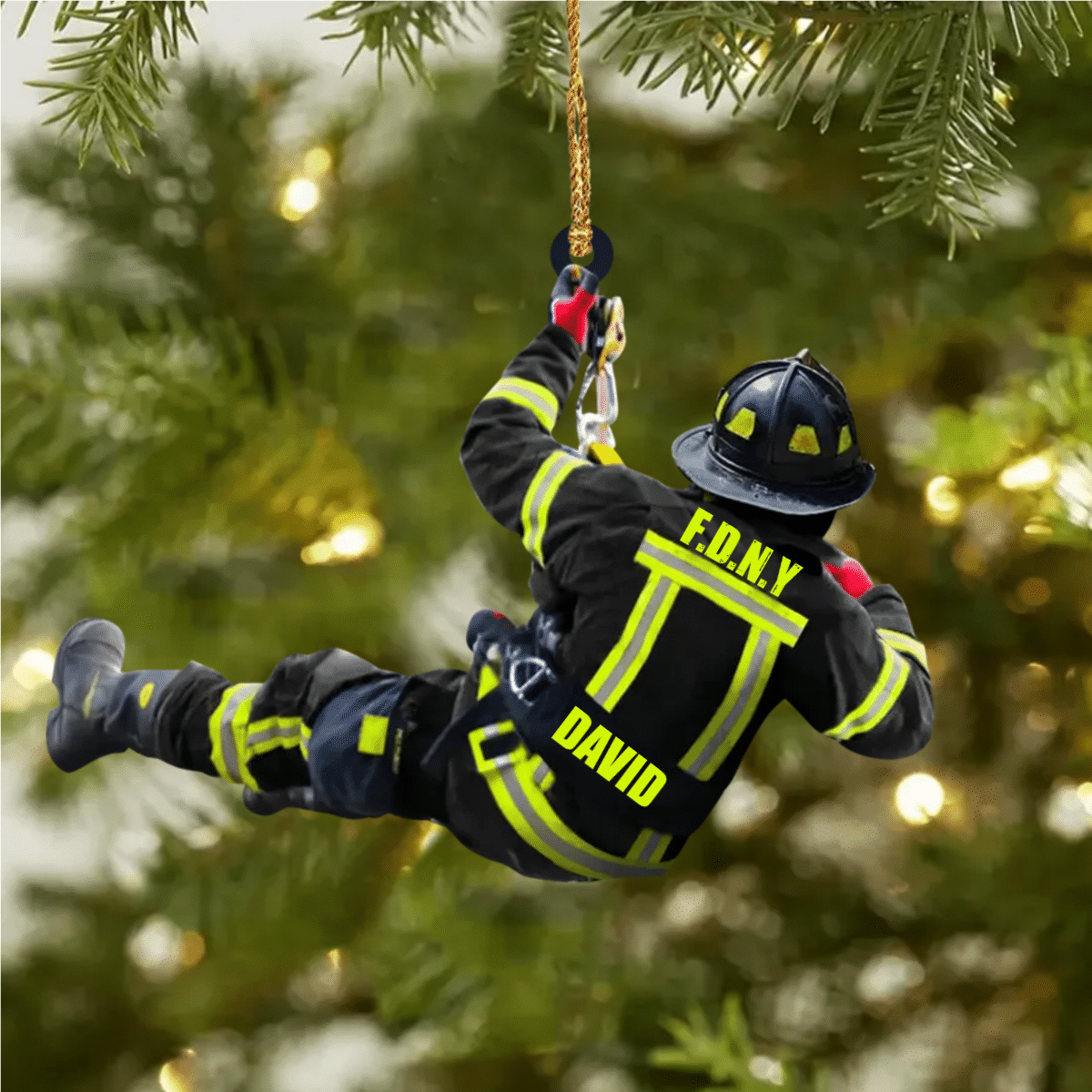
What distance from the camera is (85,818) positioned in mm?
1233

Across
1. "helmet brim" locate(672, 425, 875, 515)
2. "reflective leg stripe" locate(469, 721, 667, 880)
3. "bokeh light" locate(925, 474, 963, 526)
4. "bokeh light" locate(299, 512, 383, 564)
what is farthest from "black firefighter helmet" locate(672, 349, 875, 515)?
"bokeh light" locate(299, 512, 383, 564)

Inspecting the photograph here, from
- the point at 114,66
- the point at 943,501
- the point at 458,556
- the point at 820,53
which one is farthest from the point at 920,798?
the point at 114,66

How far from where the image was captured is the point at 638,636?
0.85 m

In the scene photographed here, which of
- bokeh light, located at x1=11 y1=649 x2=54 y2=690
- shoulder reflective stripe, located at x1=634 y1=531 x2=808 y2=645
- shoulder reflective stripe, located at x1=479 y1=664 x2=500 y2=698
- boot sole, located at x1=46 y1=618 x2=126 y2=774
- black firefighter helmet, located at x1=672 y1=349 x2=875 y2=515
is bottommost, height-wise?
bokeh light, located at x1=11 y1=649 x2=54 y2=690

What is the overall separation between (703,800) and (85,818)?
2.12 feet

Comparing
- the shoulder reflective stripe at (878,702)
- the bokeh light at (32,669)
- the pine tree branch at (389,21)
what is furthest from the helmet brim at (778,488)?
the bokeh light at (32,669)

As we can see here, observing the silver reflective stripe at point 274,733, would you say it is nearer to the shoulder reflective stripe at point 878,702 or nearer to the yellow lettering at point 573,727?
the yellow lettering at point 573,727

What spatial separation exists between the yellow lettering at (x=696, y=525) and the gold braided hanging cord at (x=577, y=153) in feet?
0.62

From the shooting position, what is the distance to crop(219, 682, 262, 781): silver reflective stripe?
0.98 meters

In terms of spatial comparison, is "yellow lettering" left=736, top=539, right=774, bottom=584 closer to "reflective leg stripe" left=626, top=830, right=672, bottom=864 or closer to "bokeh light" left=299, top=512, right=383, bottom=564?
"reflective leg stripe" left=626, top=830, right=672, bottom=864

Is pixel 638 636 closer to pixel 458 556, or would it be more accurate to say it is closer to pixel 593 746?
pixel 593 746

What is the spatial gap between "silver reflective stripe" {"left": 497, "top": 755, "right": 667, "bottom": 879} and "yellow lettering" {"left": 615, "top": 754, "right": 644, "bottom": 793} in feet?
0.20

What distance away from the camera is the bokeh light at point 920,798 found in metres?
1.24

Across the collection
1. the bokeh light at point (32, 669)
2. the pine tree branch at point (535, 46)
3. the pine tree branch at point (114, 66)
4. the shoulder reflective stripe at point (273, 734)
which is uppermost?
the pine tree branch at point (535, 46)
